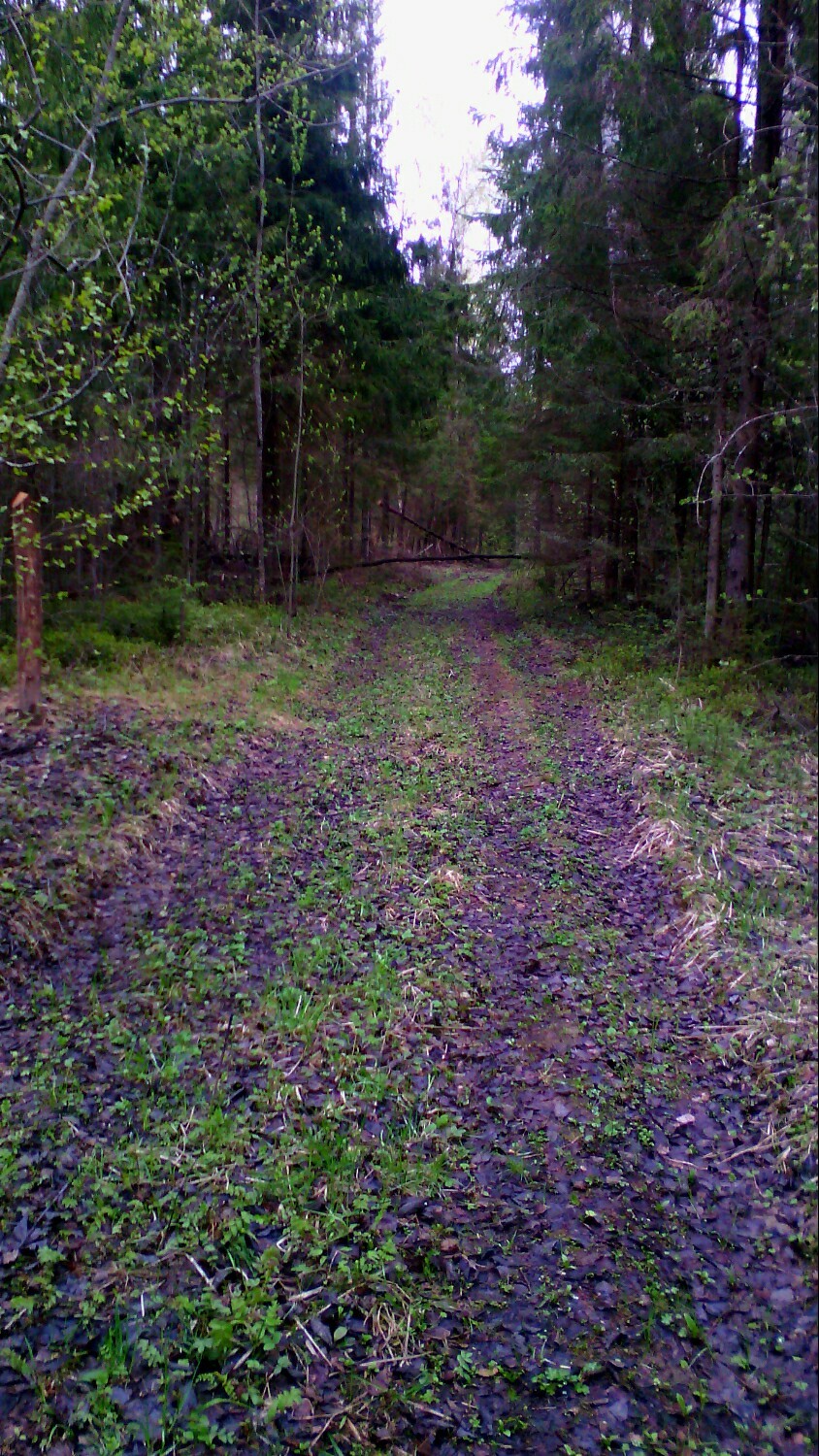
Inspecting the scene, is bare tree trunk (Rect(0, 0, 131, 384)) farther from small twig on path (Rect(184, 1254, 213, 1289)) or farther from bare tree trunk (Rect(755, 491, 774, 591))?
small twig on path (Rect(184, 1254, 213, 1289))

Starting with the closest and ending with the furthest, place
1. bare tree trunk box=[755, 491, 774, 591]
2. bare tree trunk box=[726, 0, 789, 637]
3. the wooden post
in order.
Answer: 1. bare tree trunk box=[755, 491, 774, 591]
2. bare tree trunk box=[726, 0, 789, 637]
3. the wooden post

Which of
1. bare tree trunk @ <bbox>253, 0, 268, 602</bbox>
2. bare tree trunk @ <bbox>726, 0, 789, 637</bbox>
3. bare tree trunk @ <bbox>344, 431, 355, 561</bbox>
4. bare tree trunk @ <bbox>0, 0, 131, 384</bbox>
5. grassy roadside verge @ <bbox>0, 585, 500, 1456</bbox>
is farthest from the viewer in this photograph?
bare tree trunk @ <bbox>344, 431, 355, 561</bbox>

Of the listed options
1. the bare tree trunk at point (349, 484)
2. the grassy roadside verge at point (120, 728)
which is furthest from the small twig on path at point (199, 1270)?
the bare tree trunk at point (349, 484)

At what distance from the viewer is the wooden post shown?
7.95 metres

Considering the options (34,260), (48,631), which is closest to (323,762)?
(48,631)

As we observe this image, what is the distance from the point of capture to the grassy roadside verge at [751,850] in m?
2.82

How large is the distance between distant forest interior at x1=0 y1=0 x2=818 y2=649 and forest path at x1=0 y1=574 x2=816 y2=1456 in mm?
2150

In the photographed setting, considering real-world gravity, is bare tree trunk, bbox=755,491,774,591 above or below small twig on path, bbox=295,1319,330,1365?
above

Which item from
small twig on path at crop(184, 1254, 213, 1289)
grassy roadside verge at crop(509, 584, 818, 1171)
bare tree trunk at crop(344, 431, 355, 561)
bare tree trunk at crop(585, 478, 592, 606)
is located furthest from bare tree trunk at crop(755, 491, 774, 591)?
bare tree trunk at crop(344, 431, 355, 561)

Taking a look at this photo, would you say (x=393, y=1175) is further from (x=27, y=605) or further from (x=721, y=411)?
(x=721, y=411)

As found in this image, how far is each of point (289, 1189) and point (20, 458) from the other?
27.7ft

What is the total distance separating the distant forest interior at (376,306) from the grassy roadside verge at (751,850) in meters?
0.39

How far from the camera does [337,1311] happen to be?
10.4 ft

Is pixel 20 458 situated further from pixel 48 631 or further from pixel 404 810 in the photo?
pixel 404 810
